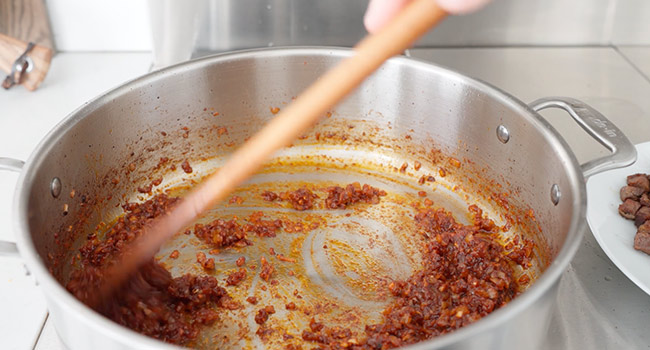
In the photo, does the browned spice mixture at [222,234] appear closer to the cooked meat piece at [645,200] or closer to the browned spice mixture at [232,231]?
the browned spice mixture at [232,231]

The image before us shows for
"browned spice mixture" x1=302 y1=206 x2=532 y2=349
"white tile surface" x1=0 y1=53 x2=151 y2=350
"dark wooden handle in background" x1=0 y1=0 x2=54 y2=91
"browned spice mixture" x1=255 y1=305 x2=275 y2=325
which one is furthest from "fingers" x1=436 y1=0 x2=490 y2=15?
"dark wooden handle in background" x1=0 y1=0 x2=54 y2=91

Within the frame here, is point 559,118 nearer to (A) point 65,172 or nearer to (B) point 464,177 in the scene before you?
(B) point 464,177

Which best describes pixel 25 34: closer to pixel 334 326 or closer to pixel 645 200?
pixel 334 326

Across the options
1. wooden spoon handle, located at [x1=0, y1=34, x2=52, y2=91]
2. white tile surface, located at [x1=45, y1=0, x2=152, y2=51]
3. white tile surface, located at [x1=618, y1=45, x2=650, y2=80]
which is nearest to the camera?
wooden spoon handle, located at [x1=0, y1=34, x2=52, y2=91]

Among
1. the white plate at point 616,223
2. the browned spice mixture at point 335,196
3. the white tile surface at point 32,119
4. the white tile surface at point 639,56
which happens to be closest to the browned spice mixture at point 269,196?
the browned spice mixture at point 335,196

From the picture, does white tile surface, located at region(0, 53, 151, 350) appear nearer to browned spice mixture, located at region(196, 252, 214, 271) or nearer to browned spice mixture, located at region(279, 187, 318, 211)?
browned spice mixture, located at region(196, 252, 214, 271)
